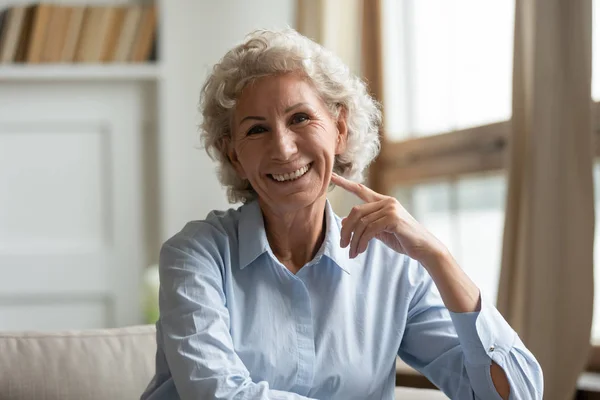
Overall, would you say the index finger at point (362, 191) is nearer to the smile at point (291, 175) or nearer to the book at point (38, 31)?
the smile at point (291, 175)

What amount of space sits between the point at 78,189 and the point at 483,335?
3.06m

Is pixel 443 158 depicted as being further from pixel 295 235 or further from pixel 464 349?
pixel 464 349

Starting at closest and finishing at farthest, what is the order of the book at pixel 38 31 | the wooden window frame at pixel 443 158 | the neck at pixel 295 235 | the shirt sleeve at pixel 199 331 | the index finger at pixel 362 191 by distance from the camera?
1. the shirt sleeve at pixel 199 331
2. the index finger at pixel 362 191
3. the neck at pixel 295 235
4. the wooden window frame at pixel 443 158
5. the book at pixel 38 31

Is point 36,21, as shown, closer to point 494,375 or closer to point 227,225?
point 227,225

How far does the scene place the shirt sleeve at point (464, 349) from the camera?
5.18 feet

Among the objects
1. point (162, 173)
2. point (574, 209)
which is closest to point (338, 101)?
point (574, 209)

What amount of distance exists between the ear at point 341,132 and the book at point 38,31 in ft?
8.85

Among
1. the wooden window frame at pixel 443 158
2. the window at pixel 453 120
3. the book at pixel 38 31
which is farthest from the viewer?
the book at pixel 38 31

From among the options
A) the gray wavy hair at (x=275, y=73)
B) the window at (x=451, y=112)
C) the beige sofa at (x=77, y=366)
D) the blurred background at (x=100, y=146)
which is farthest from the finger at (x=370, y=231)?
the blurred background at (x=100, y=146)

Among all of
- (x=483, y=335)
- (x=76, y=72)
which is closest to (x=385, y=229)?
(x=483, y=335)

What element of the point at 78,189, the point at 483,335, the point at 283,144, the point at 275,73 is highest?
the point at 275,73

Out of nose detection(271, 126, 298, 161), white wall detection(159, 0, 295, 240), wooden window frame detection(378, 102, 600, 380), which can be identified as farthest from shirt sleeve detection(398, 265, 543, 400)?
white wall detection(159, 0, 295, 240)

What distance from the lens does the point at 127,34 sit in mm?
4246

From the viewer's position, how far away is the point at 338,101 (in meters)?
1.79
